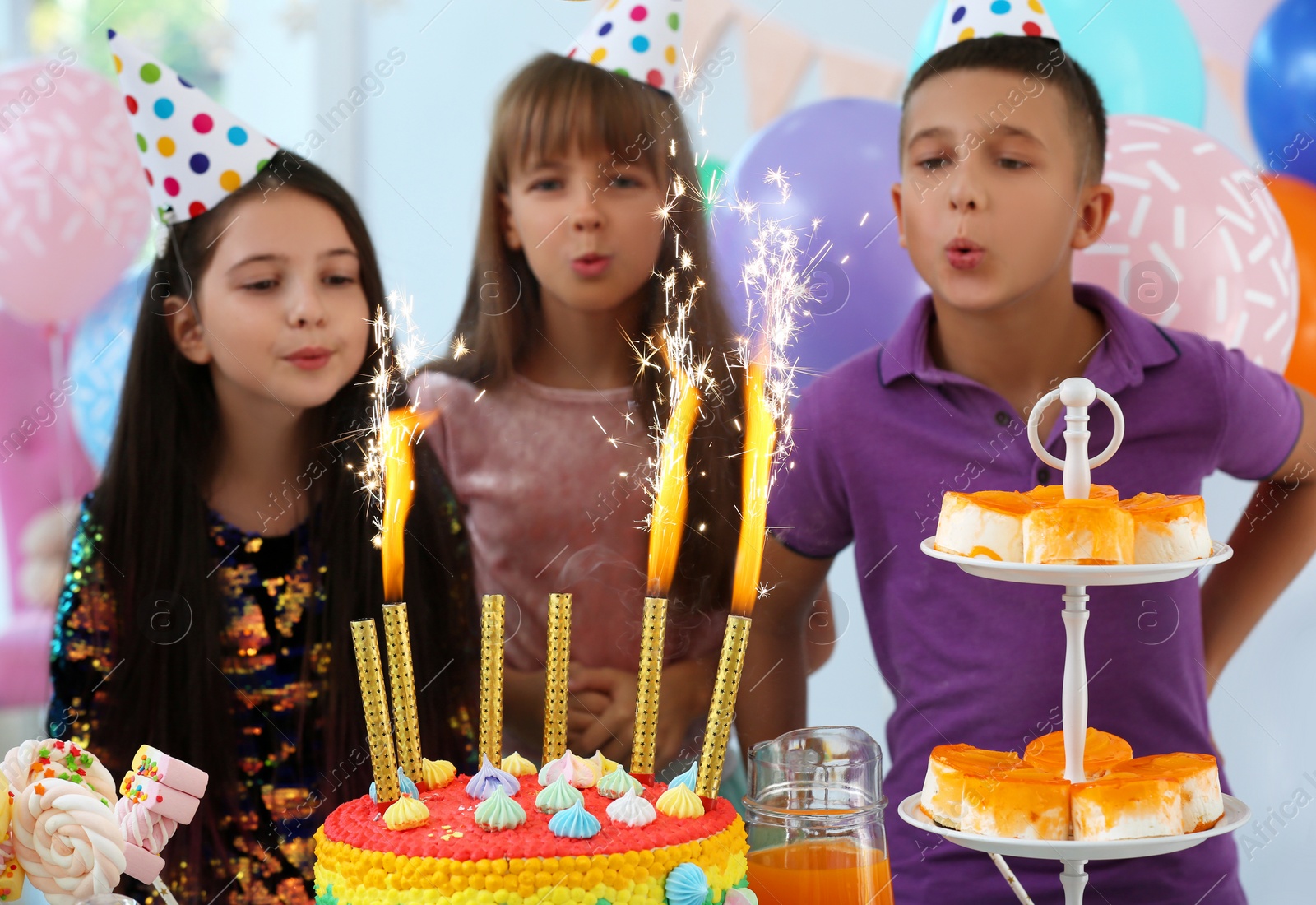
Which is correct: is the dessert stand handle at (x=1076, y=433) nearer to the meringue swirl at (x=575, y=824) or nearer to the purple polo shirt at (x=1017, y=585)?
the meringue swirl at (x=575, y=824)

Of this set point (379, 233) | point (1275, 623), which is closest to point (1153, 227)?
point (1275, 623)

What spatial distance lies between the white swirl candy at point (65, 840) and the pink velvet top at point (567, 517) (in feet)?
2.80

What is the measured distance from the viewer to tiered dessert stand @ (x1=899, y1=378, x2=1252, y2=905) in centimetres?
94

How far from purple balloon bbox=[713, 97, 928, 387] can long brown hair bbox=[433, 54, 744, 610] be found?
2.2 inches

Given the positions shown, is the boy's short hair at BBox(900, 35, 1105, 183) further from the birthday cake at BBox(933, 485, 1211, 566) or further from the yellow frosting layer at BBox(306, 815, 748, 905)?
the yellow frosting layer at BBox(306, 815, 748, 905)

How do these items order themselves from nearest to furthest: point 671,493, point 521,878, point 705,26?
point 521,878
point 671,493
point 705,26

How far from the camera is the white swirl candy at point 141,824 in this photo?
37.7 inches

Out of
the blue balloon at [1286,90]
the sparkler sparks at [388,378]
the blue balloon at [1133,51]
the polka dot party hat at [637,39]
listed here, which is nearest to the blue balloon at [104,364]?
the sparkler sparks at [388,378]

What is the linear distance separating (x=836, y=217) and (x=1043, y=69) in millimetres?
338

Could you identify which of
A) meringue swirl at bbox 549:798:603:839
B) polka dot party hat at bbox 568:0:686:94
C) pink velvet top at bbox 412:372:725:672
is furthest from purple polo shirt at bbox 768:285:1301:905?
meringue swirl at bbox 549:798:603:839

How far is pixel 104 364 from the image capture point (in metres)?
1.77

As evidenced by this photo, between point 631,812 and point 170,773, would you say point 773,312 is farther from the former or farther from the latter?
point 170,773

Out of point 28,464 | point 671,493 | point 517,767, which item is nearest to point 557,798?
point 517,767

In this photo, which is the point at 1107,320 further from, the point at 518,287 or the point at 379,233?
the point at 379,233
